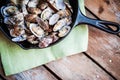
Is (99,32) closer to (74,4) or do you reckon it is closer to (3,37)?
(74,4)

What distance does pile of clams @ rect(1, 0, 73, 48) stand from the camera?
824 mm

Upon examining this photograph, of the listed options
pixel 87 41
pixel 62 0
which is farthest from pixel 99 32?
pixel 62 0

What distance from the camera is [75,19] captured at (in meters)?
0.86

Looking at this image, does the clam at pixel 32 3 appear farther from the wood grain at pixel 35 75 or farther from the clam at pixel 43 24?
the wood grain at pixel 35 75

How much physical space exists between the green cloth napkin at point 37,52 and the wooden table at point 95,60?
0.07 ft

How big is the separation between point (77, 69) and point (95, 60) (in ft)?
0.18

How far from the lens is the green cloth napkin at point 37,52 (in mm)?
869

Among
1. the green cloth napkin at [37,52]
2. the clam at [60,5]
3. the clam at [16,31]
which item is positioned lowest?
the green cloth napkin at [37,52]

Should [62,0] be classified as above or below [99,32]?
above

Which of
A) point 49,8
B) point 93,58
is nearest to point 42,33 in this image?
point 49,8

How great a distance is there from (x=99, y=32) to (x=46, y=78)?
0.19 metres

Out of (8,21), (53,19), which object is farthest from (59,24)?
(8,21)

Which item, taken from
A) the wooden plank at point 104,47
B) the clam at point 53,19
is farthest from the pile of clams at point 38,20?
→ the wooden plank at point 104,47

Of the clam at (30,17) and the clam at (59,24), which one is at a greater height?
the clam at (30,17)
